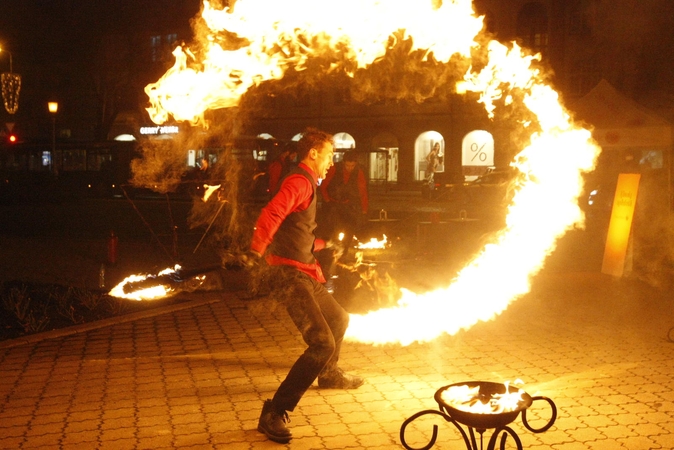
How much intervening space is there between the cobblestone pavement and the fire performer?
0.27 meters

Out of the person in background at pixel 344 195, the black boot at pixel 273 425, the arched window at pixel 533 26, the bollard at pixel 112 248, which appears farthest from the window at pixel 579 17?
the black boot at pixel 273 425

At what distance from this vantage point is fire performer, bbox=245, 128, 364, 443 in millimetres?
4703

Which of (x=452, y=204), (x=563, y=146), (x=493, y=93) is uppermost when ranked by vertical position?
(x=493, y=93)

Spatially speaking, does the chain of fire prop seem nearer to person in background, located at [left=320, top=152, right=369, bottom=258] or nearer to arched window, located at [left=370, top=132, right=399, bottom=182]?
person in background, located at [left=320, top=152, right=369, bottom=258]

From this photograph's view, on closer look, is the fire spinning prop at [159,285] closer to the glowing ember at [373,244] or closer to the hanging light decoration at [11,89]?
the glowing ember at [373,244]

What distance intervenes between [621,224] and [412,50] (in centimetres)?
542

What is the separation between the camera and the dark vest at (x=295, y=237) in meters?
4.95

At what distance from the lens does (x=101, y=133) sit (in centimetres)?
4253

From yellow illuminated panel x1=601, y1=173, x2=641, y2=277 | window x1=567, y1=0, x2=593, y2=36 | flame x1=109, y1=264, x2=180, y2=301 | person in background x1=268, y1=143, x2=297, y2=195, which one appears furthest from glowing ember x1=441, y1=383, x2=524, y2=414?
window x1=567, y1=0, x2=593, y2=36

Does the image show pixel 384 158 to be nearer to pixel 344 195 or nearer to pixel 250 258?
pixel 344 195

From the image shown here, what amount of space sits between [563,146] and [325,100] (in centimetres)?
3721

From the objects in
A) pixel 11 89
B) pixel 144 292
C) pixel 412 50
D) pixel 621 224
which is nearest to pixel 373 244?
pixel 144 292

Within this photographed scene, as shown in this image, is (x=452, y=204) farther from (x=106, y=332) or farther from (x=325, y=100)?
(x=106, y=332)

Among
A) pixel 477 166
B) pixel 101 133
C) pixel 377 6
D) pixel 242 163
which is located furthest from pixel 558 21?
pixel 377 6
